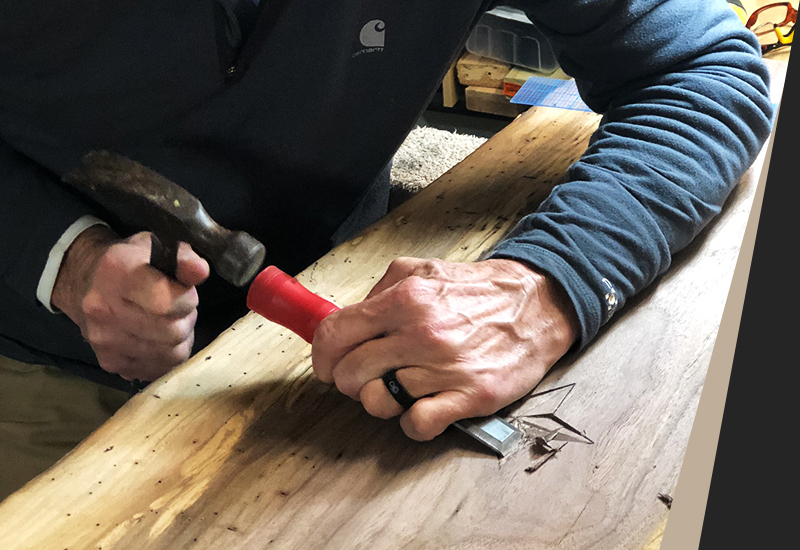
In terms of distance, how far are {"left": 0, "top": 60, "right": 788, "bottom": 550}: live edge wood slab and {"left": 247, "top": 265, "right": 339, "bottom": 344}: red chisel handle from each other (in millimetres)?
49

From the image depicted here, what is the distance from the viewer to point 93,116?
890mm

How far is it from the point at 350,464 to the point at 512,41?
6.44ft

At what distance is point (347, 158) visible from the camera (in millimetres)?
1052

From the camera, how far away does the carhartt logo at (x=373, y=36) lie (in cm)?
93

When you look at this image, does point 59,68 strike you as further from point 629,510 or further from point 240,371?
point 629,510

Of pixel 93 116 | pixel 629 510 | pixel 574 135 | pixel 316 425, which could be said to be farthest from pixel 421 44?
pixel 629 510

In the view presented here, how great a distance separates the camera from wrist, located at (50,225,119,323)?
0.83m

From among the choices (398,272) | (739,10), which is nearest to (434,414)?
(398,272)

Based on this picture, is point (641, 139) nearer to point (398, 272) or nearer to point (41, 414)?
point (398, 272)

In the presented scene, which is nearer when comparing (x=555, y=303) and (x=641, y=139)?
(x=555, y=303)

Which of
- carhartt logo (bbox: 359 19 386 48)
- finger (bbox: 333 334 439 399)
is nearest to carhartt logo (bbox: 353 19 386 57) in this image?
carhartt logo (bbox: 359 19 386 48)

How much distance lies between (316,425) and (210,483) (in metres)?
0.11

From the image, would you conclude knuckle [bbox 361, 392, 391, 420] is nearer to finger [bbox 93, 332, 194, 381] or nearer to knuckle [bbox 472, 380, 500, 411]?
knuckle [bbox 472, 380, 500, 411]

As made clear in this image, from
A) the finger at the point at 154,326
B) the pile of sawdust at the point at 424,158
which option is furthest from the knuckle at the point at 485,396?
the pile of sawdust at the point at 424,158
